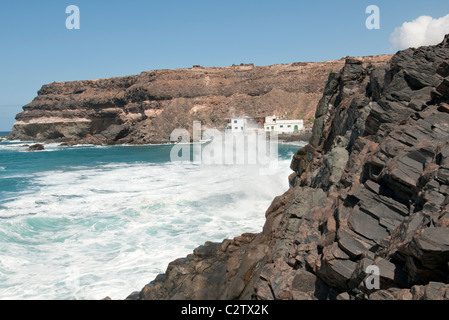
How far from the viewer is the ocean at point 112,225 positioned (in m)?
10.4

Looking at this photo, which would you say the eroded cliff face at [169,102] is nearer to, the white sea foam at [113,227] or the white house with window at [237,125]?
the white house with window at [237,125]

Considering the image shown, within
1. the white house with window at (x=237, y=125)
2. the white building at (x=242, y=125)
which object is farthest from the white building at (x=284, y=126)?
the white house with window at (x=237, y=125)

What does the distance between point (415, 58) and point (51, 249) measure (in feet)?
44.8

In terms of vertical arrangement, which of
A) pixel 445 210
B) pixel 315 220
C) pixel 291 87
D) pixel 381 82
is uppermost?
pixel 291 87

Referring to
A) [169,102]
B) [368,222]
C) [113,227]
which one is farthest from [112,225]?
[169,102]

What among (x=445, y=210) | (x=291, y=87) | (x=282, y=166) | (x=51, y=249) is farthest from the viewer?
(x=291, y=87)

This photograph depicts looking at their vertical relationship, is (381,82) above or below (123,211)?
above

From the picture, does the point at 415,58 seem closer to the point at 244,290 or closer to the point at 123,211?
the point at 244,290

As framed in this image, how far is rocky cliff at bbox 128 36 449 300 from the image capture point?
448 centimetres

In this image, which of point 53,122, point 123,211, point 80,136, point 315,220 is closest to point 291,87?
point 80,136

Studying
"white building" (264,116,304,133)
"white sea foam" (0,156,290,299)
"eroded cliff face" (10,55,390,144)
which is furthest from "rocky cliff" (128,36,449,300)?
"eroded cliff face" (10,55,390,144)

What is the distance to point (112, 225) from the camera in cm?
1513

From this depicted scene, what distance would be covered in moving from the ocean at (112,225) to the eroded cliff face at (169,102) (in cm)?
5053

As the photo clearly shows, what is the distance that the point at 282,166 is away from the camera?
30000mm
